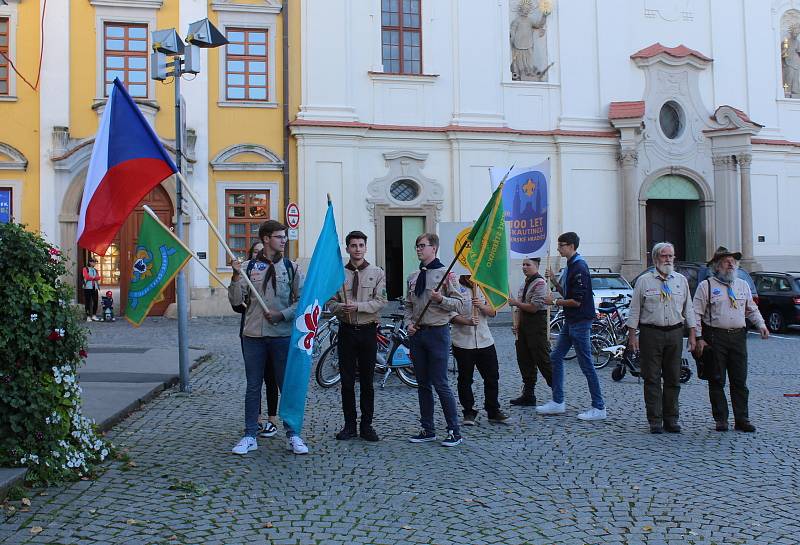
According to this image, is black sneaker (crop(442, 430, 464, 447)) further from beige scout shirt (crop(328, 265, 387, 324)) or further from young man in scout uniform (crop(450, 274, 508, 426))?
beige scout shirt (crop(328, 265, 387, 324))

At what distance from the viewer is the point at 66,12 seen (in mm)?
21297

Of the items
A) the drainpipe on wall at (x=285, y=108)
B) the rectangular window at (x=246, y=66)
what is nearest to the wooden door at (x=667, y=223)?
the drainpipe on wall at (x=285, y=108)

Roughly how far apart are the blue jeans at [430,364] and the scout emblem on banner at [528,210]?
10.4 feet

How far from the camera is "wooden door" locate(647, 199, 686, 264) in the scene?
27141 mm

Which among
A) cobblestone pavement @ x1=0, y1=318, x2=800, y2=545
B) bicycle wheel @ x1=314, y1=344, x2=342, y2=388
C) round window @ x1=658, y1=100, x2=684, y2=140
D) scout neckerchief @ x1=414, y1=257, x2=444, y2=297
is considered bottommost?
cobblestone pavement @ x1=0, y1=318, x2=800, y2=545

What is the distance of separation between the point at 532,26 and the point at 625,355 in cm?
1677

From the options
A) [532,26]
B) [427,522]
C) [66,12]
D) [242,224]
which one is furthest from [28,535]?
[532,26]

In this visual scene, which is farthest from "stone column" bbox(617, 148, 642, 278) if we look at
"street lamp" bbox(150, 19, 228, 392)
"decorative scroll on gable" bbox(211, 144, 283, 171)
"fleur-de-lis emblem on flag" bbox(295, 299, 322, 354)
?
"fleur-de-lis emblem on flag" bbox(295, 299, 322, 354)

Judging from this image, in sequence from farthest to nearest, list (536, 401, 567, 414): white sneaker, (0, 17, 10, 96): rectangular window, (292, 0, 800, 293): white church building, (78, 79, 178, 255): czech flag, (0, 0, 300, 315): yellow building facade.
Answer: (292, 0, 800, 293): white church building
(0, 17, 10, 96): rectangular window
(0, 0, 300, 315): yellow building facade
(536, 401, 567, 414): white sneaker
(78, 79, 178, 255): czech flag

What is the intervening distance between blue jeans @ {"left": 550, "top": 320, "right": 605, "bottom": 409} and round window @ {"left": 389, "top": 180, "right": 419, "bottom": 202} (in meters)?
15.7

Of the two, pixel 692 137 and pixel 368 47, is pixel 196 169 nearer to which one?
pixel 368 47

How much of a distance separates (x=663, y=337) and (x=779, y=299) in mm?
13035

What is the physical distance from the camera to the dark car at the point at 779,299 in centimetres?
1861

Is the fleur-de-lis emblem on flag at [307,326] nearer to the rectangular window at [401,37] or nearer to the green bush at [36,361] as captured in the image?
the green bush at [36,361]
